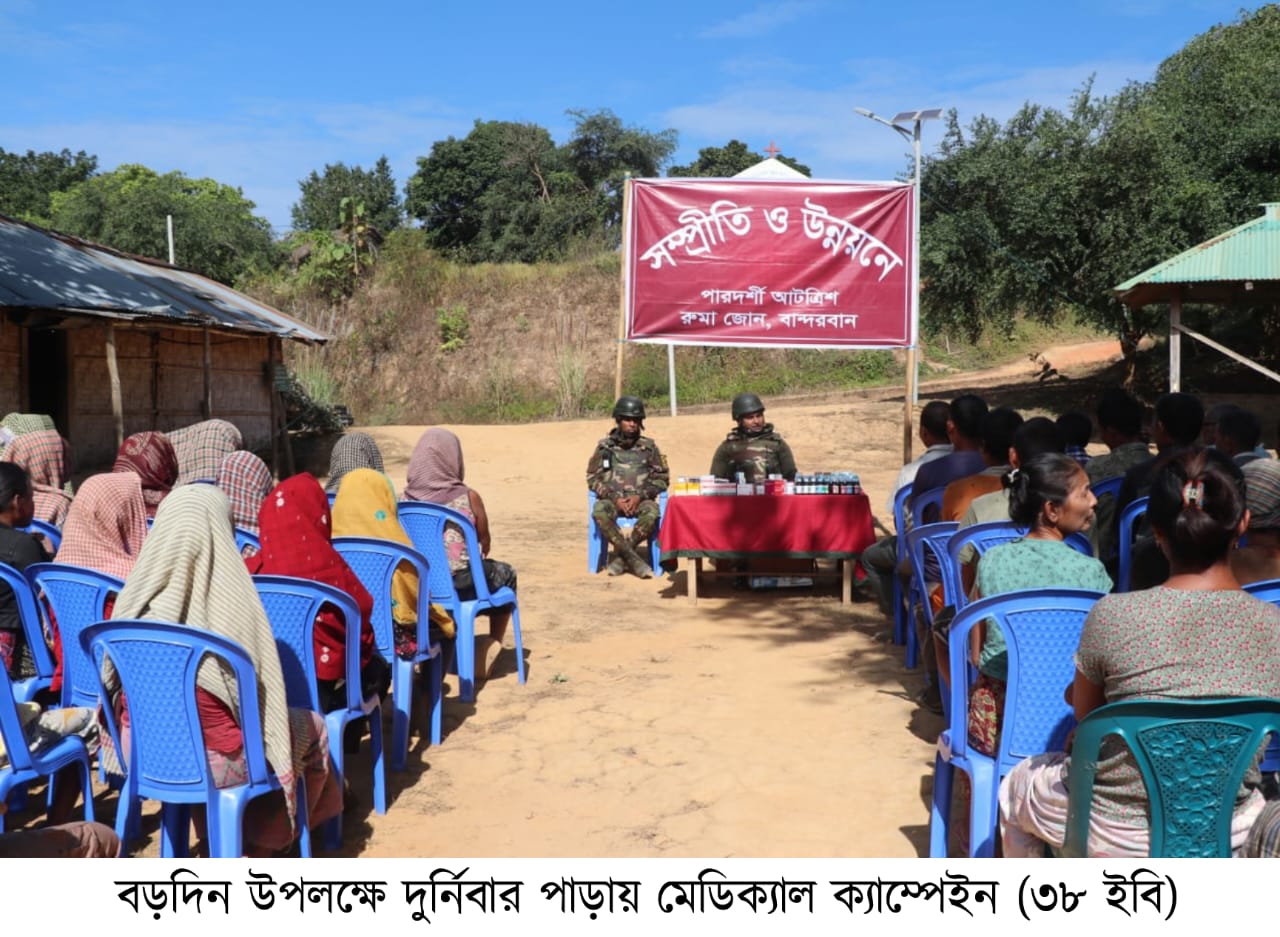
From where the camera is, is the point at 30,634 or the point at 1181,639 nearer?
the point at 1181,639

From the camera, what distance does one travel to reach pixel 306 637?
12.3ft

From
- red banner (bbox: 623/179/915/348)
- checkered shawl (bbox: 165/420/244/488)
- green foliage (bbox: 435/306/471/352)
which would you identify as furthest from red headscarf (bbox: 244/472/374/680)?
green foliage (bbox: 435/306/471/352)

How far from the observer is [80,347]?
15.9m

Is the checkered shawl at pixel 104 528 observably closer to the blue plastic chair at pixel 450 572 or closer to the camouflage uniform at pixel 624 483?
the blue plastic chair at pixel 450 572

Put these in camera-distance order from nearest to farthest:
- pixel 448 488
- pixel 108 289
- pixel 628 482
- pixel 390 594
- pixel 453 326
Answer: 1. pixel 390 594
2. pixel 448 488
3. pixel 628 482
4. pixel 108 289
5. pixel 453 326

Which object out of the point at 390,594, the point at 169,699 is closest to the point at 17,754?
the point at 169,699

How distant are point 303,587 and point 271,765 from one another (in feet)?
2.19

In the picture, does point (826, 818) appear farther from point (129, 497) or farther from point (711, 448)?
point (711, 448)

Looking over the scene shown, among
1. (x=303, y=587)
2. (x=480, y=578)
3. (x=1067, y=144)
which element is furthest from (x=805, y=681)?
(x=1067, y=144)

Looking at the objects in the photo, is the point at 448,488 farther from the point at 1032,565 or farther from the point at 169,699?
the point at 1032,565

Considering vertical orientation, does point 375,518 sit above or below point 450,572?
above

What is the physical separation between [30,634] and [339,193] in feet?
167

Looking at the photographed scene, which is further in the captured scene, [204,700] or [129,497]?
[129,497]

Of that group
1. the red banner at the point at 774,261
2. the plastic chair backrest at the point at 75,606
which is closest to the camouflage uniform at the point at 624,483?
the red banner at the point at 774,261
